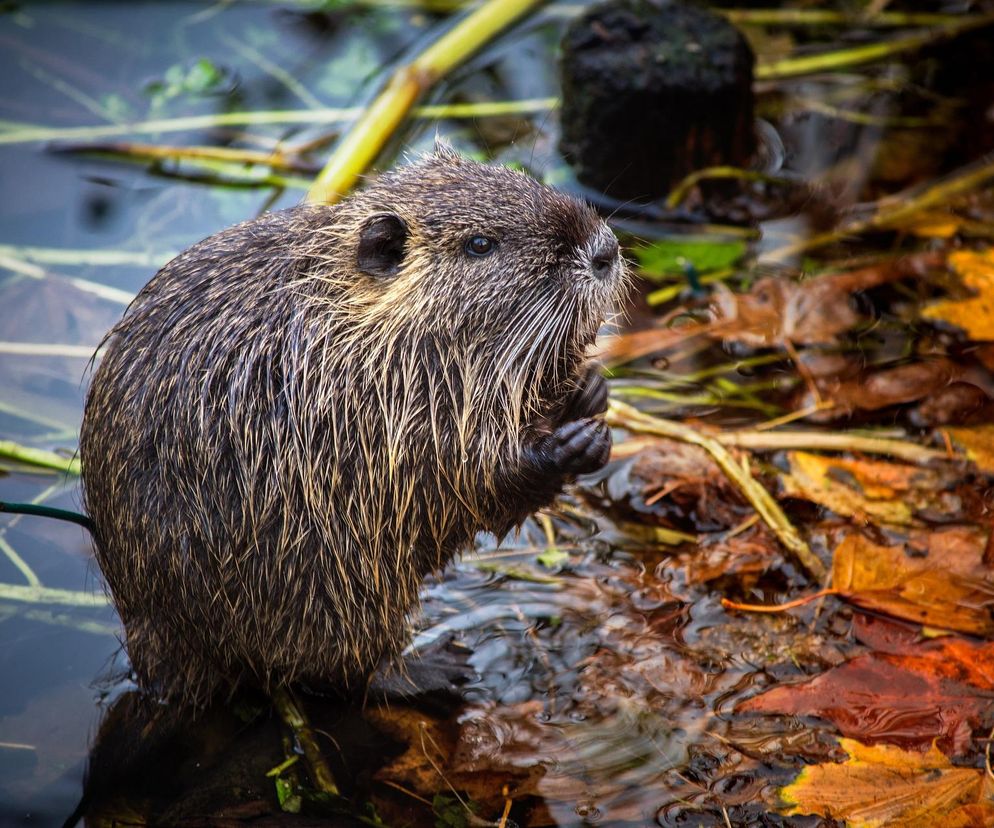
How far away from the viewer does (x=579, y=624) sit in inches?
132

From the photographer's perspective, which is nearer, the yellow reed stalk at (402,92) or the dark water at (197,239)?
the dark water at (197,239)

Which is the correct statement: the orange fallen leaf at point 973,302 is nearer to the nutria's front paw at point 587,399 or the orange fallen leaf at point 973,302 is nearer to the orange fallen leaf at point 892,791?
the nutria's front paw at point 587,399

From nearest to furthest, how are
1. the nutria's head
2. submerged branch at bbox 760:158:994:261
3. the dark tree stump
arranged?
the nutria's head, submerged branch at bbox 760:158:994:261, the dark tree stump

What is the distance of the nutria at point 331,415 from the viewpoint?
283cm

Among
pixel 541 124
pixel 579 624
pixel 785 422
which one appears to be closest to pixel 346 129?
pixel 541 124

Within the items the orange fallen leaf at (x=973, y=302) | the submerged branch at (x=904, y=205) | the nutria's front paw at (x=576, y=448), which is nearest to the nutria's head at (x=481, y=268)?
the nutria's front paw at (x=576, y=448)

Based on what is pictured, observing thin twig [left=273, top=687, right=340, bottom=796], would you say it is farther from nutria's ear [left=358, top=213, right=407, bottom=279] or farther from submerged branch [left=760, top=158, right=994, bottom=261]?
submerged branch [left=760, top=158, right=994, bottom=261]

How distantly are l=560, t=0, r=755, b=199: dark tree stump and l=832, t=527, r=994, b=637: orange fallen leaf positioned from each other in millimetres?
2262

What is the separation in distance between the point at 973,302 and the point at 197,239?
3119mm

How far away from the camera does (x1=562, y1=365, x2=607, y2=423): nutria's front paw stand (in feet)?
10.4

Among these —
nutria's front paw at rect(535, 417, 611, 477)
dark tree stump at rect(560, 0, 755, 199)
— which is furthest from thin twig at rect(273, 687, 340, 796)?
dark tree stump at rect(560, 0, 755, 199)

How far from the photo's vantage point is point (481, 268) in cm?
294

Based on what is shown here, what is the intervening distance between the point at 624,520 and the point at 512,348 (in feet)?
3.21

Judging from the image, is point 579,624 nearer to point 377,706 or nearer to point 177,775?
point 377,706
